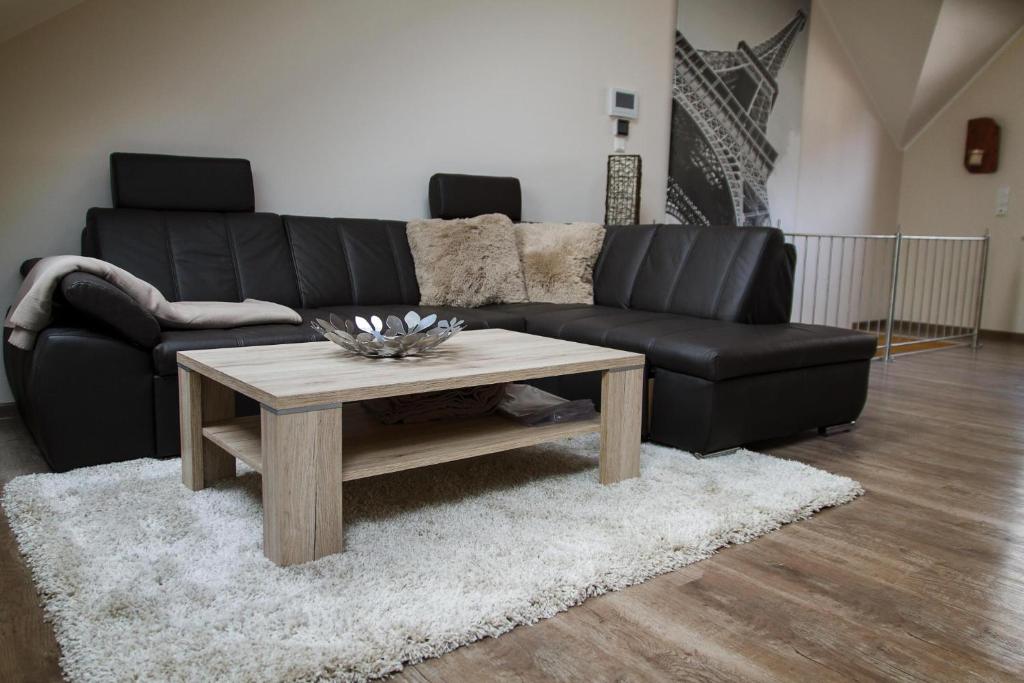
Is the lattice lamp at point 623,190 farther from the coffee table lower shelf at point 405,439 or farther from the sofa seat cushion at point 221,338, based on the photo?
the coffee table lower shelf at point 405,439

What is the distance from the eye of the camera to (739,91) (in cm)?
535

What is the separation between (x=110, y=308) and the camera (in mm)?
2236

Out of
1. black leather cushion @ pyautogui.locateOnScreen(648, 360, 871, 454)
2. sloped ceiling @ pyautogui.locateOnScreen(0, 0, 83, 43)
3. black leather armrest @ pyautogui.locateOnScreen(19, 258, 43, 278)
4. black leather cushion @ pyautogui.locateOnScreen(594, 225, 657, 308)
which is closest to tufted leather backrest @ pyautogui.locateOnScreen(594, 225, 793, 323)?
black leather cushion @ pyautogui.locateOnScreen(594, 225, 657, 308)

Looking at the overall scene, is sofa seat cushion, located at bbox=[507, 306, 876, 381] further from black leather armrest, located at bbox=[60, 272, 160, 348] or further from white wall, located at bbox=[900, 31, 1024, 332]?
white wall, located at bbox=[900, 31, 1024, 332]

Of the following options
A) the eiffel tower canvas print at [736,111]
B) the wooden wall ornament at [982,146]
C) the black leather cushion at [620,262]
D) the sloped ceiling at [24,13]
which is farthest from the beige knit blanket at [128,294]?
the wooden wall ornament at [982,146]

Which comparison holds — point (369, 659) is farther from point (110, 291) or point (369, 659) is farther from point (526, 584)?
point (110, 291)

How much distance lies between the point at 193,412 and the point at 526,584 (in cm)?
106

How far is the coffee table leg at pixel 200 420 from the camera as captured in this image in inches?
81.3

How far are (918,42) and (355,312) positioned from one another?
491 centimetres

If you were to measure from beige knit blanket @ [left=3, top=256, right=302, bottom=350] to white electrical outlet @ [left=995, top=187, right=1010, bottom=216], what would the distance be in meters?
5.82

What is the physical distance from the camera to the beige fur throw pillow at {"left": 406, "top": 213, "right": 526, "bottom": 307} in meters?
3.47

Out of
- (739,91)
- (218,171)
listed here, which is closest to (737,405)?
(218,171)

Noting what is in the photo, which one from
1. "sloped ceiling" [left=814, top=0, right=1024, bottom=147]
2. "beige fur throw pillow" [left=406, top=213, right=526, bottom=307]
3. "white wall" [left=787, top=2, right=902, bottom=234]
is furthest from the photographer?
"white wall" [left=787, top=2, right=902, bottom=234]

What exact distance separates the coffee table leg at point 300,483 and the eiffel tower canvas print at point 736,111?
12.9 ft
